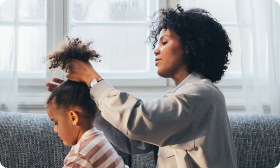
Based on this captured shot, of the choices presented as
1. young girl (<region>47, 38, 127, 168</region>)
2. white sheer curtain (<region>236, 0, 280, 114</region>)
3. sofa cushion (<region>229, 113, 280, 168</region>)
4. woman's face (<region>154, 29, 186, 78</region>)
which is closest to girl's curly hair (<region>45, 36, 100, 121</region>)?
young girl (<region>47, 38, 127, 168</region>)

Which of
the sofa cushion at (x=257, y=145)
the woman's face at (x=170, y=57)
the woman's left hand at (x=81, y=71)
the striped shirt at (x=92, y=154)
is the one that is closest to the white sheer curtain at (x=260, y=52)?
the sofa cushion at (x=257, y=145)

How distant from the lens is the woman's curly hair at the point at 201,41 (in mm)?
1176

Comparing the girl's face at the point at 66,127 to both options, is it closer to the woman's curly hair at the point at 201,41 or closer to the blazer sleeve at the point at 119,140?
the blazer sleeve at the point at 119,140

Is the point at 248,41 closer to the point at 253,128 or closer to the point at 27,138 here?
the point at 253,128

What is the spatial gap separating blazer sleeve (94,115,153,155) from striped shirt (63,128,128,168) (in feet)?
0.46

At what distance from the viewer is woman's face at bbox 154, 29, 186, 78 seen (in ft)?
3.87

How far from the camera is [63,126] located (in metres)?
1.30

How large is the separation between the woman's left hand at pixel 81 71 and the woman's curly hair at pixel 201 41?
0.35 m

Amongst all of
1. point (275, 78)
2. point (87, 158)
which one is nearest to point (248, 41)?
point (275, 78)

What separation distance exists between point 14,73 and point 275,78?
65.9 inches

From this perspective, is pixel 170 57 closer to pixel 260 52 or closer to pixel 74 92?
pixel 74 92

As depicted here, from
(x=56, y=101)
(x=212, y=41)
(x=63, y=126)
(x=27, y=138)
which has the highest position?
(x=212, y=41)

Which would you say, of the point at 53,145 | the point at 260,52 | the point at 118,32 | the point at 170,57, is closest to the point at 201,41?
the point at 170,57

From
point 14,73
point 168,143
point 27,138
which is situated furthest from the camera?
point 14,73
